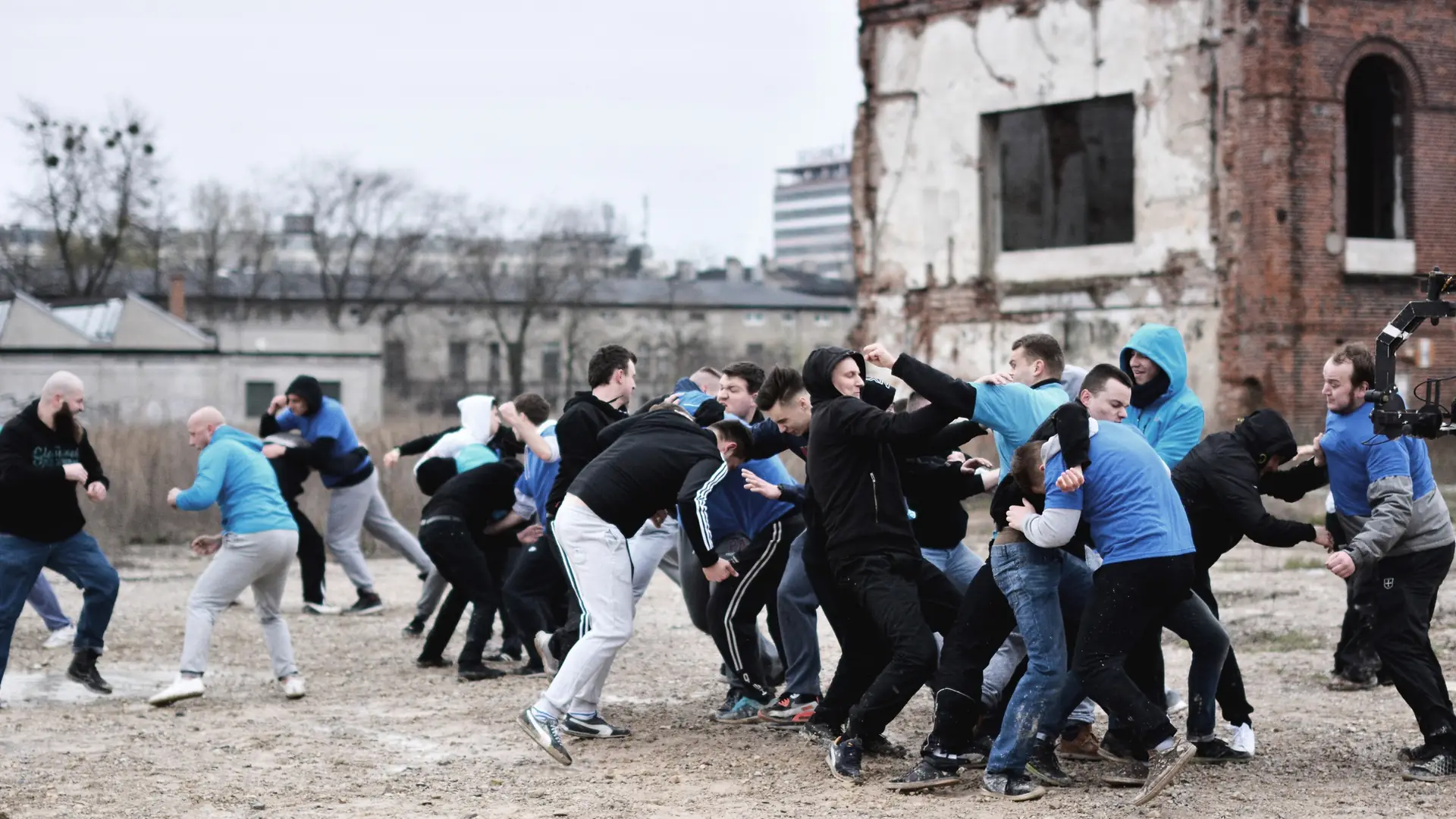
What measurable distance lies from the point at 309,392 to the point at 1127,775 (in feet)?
27.6

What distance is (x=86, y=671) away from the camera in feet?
33.6

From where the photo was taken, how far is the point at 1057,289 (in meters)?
22.1

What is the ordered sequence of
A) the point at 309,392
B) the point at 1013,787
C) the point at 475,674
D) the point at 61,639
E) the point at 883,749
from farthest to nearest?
the point at 309,392
the point at 61,639
the point at 475,674
the point at 883,749
the point at 1013,787

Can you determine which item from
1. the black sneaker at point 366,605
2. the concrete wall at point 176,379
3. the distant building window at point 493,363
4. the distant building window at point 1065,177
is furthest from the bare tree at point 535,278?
the black sneaker at point 366,605

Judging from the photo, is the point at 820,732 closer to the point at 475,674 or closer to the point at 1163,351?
the point at 1163,351

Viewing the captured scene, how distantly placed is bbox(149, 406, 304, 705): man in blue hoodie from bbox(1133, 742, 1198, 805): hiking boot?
5.21 meters

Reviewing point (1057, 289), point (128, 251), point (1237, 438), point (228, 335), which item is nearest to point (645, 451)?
point (1237, 438)

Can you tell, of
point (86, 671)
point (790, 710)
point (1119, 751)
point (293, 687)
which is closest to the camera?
point (1119, 751)

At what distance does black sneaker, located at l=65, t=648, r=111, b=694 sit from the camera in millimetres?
10219

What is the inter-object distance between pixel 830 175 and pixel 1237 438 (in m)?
182

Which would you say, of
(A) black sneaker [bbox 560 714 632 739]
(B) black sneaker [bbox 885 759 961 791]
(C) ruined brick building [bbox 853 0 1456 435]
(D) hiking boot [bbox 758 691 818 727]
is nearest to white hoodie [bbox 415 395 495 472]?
(A) black sneaker [bbox 560 714 632 739]

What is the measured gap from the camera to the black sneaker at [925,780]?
6.84 meters

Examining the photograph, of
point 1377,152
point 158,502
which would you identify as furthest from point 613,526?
point 1377,152

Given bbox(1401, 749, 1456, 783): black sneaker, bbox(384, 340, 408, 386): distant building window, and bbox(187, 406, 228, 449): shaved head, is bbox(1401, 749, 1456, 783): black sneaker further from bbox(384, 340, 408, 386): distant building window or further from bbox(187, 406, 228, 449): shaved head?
bbox(384, 340, 408, 386): distant building window
